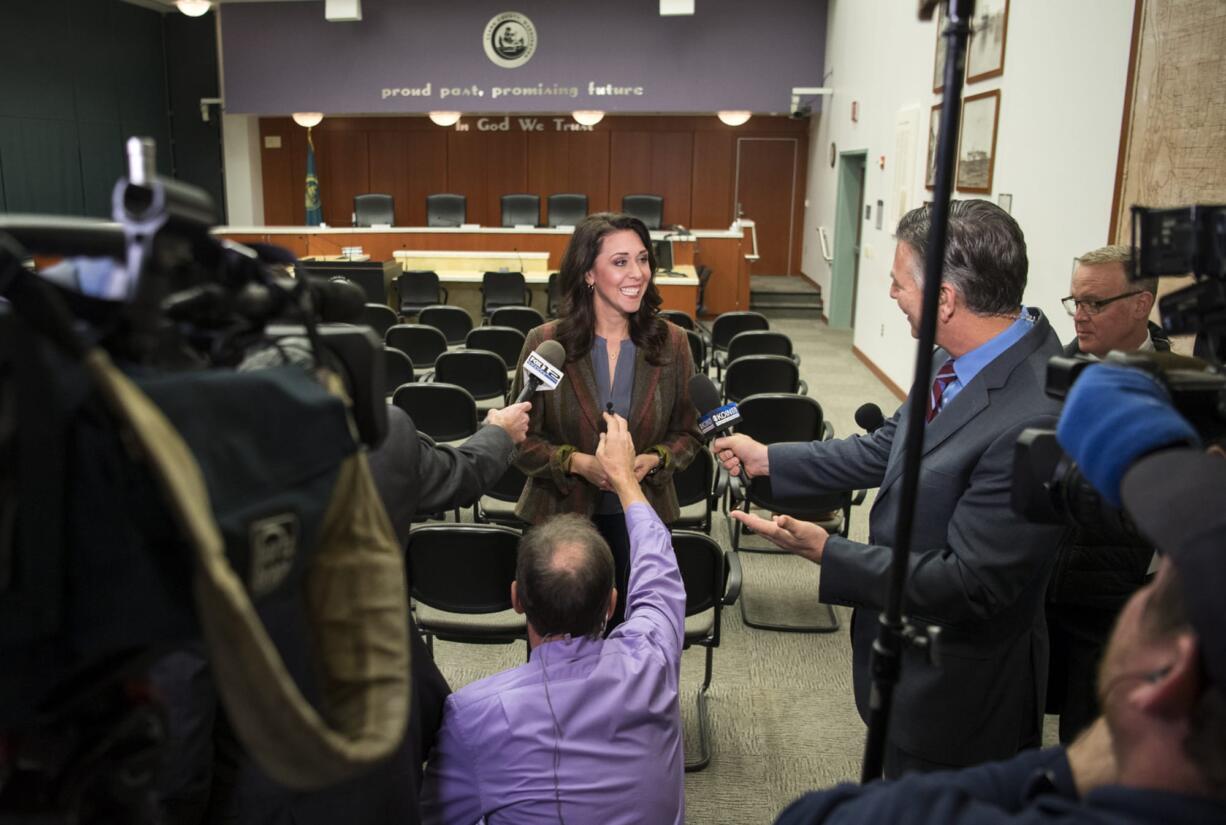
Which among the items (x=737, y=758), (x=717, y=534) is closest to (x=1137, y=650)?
(x=737, y=758)

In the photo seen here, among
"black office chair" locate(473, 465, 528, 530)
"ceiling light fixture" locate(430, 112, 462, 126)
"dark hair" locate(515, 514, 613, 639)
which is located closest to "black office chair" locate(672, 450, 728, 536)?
"black office chair" locate(473, 465, 528, 530)

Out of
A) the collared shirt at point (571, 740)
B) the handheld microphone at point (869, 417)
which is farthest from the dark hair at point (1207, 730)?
the handheld microphone at point (869, 417)

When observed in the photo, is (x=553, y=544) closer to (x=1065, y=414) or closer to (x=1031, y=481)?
(x=1031, y=481)

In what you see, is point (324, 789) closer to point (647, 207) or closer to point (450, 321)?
point (450, 321)

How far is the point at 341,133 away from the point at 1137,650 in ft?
51.3

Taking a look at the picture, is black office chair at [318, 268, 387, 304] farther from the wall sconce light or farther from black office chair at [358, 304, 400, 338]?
the wall sconce light

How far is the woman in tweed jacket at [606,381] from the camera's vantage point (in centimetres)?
258

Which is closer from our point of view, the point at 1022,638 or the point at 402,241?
the point at 1022,638

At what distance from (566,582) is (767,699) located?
1.81m

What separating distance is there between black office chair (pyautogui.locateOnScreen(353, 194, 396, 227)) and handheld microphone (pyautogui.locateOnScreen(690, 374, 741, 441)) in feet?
35.3

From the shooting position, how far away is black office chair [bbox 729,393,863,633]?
3867mm

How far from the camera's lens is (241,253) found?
657mm

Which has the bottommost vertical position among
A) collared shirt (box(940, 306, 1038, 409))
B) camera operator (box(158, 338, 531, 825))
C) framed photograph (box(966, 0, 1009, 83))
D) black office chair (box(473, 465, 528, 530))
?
black office chair (box(473, 465, 528, 530))

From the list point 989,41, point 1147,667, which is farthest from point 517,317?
point 1147,667
